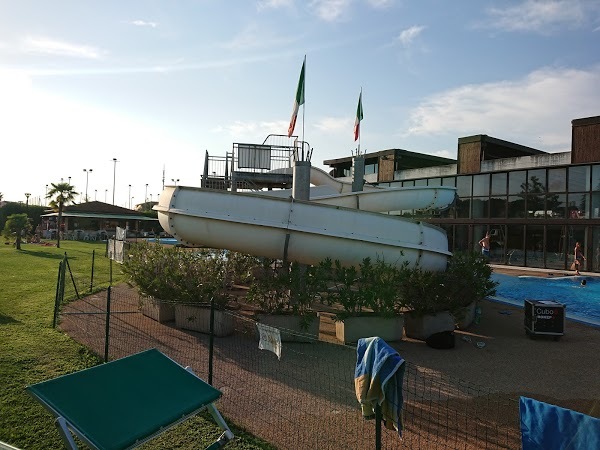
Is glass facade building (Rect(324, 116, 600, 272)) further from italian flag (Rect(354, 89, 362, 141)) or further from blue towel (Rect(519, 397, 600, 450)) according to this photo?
blue towel (Rect(519, 397, 600, 450))

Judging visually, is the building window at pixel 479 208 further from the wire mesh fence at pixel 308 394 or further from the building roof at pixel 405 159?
the wire mesh fence at pixel 308 394

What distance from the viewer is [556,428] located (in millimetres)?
2893

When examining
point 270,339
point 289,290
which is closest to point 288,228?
point 289,290

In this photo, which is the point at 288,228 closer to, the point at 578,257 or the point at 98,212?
the point at 578,257

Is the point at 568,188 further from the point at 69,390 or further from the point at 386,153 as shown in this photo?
the point at 69,390

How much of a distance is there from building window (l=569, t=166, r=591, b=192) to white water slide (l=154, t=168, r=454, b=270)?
63.3 ft

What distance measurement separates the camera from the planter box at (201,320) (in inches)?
349

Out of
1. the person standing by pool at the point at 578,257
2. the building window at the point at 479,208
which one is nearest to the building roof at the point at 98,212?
the building window at the point at 479,208

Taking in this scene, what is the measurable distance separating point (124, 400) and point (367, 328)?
5.78 meters

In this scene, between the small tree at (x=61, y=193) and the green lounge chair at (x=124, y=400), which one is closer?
the green lounge chair at (x=124, y=400)

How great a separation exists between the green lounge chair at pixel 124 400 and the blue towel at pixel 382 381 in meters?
1.41

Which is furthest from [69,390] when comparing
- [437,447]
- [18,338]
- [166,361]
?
[18,338]

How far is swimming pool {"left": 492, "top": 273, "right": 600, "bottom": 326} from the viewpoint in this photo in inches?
625

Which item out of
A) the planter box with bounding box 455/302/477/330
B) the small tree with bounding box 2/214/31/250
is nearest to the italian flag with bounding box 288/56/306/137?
the planter box with bounding box 455/302/477/330
